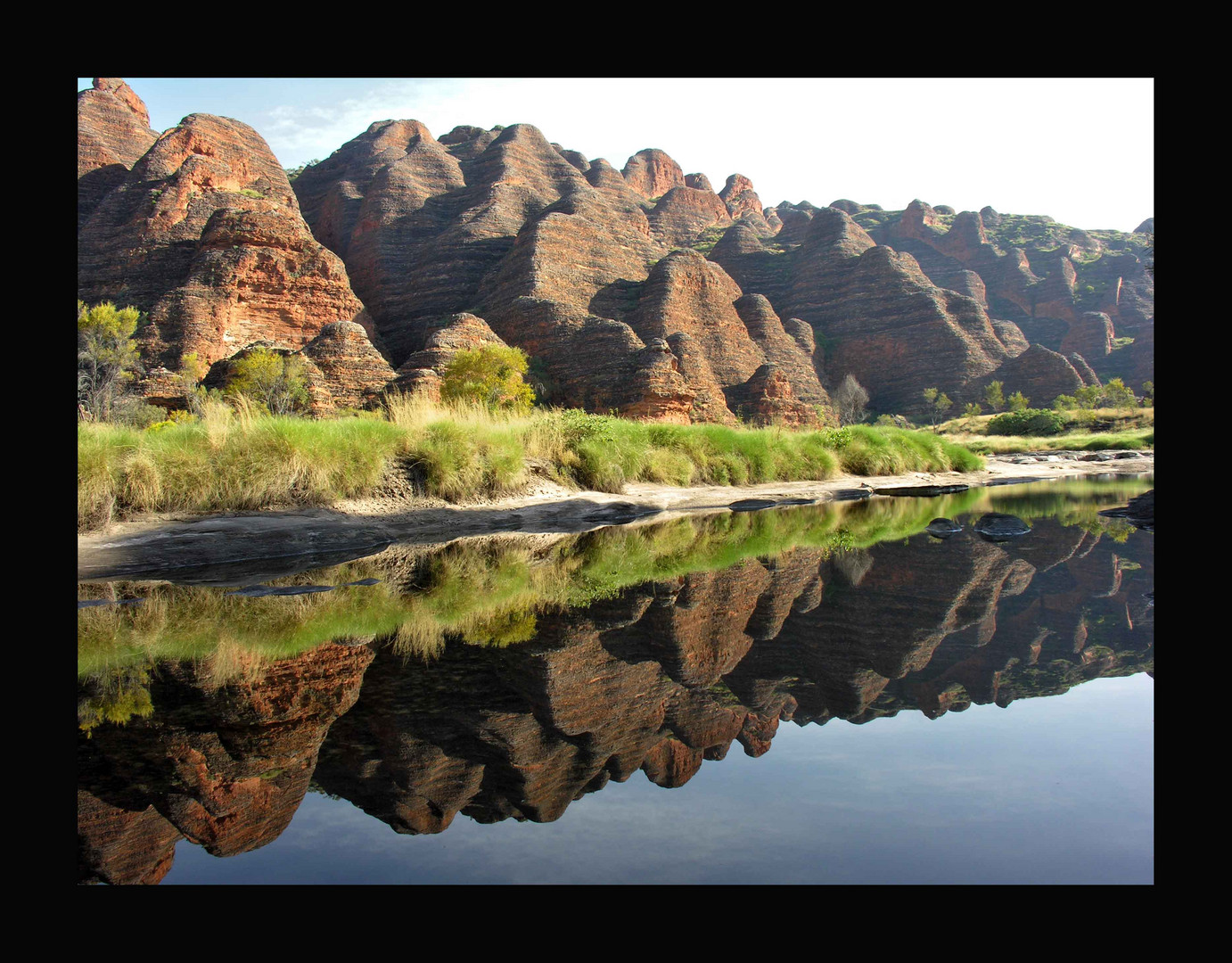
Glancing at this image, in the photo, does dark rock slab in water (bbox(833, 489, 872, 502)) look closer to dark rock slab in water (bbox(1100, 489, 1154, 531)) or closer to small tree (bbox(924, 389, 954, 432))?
dark rock slab in water (bbox(1100, 489, 1154, 531))

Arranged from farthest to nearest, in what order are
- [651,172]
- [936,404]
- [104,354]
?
[651,172] → [936,404] → [104,354]

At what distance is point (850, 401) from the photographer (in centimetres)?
7619

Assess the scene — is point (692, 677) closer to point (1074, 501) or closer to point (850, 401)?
point (1074, 501)

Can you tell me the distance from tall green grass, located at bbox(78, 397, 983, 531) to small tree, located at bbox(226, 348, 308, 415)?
983 inches

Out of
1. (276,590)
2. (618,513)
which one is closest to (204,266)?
(618,513)

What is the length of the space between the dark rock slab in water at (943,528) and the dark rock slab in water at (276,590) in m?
8.12

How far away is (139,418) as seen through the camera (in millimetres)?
28016

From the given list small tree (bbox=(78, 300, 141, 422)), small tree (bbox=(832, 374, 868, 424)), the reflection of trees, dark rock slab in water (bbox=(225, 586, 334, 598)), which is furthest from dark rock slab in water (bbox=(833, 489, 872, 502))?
small tree (bbox=(832, 374, 868, 424))

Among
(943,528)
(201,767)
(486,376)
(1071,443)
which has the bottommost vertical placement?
(201,767)

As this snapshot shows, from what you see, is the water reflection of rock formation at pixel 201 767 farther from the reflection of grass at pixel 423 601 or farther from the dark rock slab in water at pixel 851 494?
the dark rock slab in water at pixel 851 494

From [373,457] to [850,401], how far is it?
230ft

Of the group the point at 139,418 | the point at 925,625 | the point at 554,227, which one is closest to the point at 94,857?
the point at 925,625

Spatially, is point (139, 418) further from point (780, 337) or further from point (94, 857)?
point (780, 337)

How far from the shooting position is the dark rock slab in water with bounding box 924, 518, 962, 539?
11.0m
